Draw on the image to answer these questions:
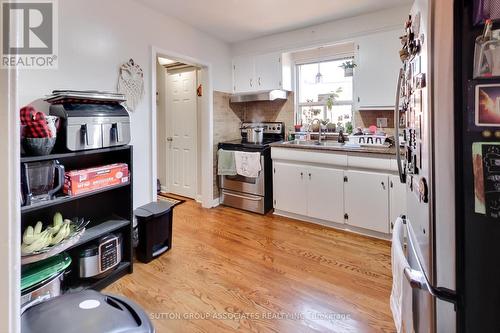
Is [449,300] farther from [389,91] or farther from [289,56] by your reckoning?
[289,56]

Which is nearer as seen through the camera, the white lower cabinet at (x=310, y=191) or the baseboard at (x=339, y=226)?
the baseboard at (x=339, y=226)

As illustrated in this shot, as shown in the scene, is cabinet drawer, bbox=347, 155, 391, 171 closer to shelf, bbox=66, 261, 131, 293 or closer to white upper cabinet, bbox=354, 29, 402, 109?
white upper cabinet, bbox=354, 29, 402, 109

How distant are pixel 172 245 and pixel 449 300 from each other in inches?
94.3

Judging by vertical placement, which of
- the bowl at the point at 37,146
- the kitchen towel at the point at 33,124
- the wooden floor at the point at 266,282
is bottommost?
the wooden floor at the point at 266,282

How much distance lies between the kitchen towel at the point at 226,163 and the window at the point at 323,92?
1.10m

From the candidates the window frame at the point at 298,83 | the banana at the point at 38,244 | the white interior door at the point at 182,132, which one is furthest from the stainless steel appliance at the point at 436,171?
the white interior door at the point at 182,132

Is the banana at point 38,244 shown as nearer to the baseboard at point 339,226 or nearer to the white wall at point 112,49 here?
the white wall at point 112,49

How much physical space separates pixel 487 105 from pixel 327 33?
3.05 meters

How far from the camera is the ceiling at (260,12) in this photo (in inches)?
112

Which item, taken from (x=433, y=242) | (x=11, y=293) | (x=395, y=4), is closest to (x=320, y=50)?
(x=395, y=4)

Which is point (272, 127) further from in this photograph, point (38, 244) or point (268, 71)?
point (38, 244)

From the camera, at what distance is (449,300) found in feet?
2.77

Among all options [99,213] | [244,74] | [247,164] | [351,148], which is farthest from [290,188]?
[99,213]

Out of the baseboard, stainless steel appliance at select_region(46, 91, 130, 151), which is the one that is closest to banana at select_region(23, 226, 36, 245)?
stainless steel appliance at select_region(46, 91, 130, 151)
